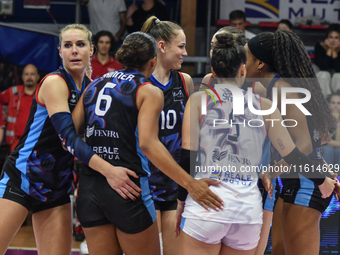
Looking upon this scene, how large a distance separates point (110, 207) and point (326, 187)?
49.8 inches

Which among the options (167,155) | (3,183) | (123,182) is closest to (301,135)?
(167,155)

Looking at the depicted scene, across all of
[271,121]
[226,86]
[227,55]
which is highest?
[227,55]

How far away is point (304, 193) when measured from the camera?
2352 mm

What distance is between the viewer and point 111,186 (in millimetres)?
2029

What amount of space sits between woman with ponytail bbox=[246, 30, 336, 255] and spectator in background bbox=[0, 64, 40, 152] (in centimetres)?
373

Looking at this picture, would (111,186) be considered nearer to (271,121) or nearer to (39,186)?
(39,186)

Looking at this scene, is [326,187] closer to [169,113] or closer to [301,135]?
[301,135]

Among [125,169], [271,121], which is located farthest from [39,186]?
[271,121]

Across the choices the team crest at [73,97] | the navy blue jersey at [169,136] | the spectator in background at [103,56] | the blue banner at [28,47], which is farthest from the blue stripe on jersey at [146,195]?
the blue banner at [28,47]

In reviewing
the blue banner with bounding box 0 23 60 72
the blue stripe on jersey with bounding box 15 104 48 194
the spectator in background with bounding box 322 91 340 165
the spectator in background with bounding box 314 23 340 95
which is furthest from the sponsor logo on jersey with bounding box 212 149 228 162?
the spectator in background with bounding box 314 23 340 95

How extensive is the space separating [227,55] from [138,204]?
3.02ft

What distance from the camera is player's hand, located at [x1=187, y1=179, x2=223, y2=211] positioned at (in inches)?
76.2

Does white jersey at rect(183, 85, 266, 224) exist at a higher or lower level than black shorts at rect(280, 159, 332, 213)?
higher

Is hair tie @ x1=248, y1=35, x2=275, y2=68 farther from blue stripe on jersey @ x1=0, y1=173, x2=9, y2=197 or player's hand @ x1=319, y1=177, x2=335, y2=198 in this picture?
blue stripe on jersey @ x1=0, y1=173, x2=9, y2=197
